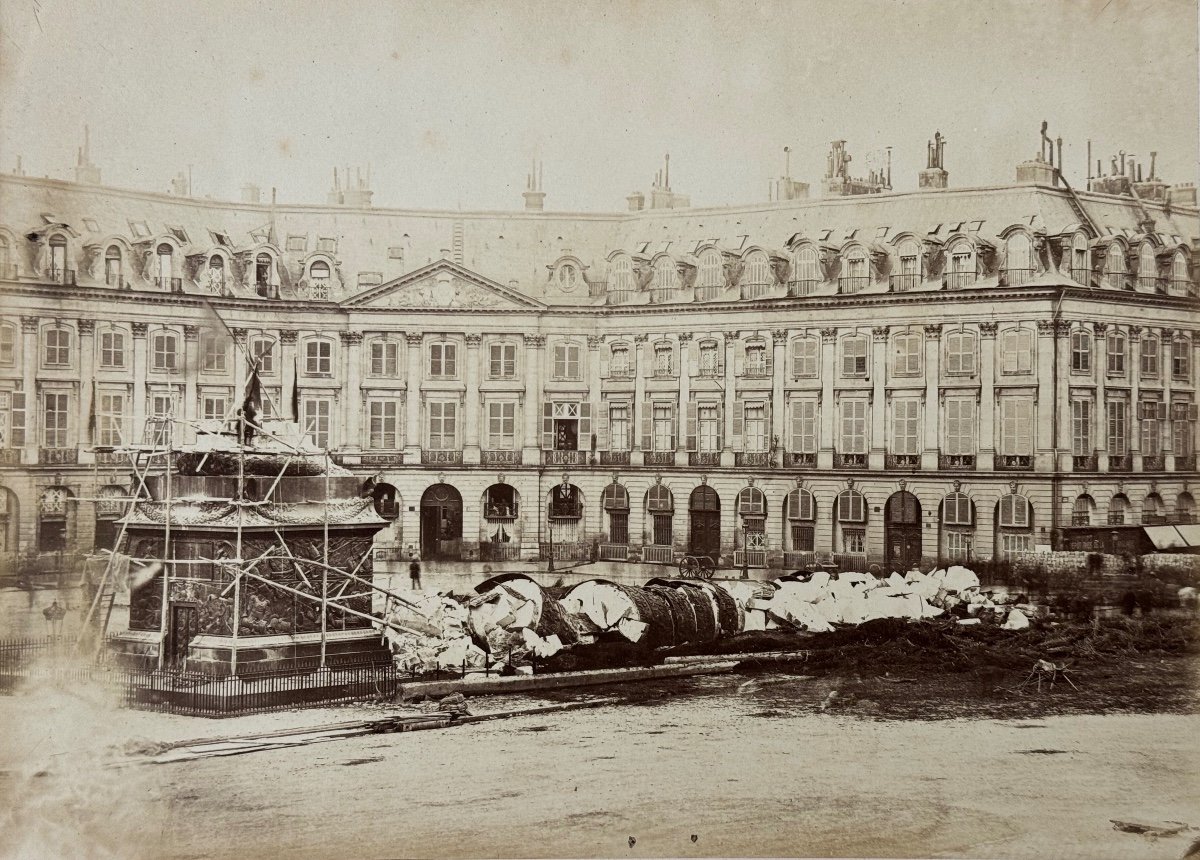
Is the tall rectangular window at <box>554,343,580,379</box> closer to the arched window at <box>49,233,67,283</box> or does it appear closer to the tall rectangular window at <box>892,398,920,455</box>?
the tall rectangular window at <box>892,398,920,455</box>

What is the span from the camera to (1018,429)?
16562mm

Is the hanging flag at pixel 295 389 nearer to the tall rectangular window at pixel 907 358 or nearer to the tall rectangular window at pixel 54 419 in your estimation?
the tall rectangular window at pixel 54 419

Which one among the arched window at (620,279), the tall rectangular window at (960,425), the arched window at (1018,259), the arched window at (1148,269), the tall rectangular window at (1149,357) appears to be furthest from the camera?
the arched window at (620,279)

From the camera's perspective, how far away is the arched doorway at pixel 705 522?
17578 mm

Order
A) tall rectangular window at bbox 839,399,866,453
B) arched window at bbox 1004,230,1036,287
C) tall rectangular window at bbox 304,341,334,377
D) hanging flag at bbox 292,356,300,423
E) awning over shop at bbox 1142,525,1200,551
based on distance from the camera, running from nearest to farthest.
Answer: awning over shop at bbox 1142,525,1200,551 < arched window at bbox 1004,230,1036,287 < hanging flag at bbox 292,356,300,423 < tall rectangular window at bbox 304,341,334,377 < tall rectangular window at bbox 839,399,866,453

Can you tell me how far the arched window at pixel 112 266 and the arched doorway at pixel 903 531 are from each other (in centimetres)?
890

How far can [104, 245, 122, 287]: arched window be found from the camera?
53.2ft

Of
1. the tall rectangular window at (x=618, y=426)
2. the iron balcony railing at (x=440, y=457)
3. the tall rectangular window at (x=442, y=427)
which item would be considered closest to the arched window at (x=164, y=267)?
the tall rectangular window at (x=442, y=427)

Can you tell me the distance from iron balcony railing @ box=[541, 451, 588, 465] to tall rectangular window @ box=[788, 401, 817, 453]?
2.41 meters

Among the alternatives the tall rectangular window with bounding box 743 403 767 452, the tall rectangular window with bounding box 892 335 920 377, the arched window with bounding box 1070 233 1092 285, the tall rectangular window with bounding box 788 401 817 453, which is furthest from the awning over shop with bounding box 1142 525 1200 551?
the tall rectangular window with bounding box 743 403 767 452

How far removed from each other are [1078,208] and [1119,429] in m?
2.44

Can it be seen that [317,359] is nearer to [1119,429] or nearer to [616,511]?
[616,511]

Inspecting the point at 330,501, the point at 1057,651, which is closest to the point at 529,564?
the point at 330,501

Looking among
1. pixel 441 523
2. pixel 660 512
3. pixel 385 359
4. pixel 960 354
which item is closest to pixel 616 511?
pixel 660 512
